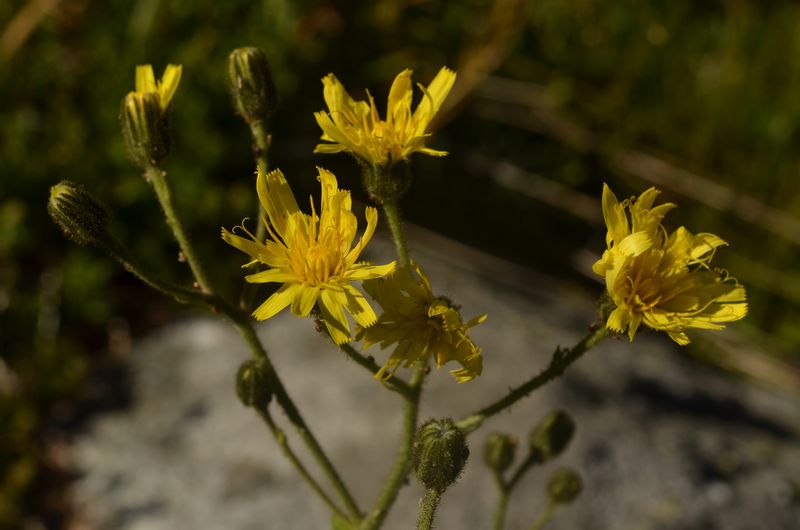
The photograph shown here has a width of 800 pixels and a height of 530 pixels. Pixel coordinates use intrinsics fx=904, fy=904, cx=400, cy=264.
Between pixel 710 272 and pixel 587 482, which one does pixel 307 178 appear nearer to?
pixel 587 482

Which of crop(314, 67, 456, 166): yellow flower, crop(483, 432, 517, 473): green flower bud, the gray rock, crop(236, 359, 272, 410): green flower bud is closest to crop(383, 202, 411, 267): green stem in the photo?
crop(314, 67, 456, 166): yellow flower

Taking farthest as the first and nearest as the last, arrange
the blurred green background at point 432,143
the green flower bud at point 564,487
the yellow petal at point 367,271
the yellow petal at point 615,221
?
the blurred green background at point 432,143, the green flower bud at point 564,487, the yellow petal at point 615,221, the yellow petal at point 367,271

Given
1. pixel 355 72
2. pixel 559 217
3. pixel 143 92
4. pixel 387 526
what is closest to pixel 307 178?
pixel 355 72

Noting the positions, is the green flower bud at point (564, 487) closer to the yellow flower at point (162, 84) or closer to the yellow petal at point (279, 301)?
the yellow petal at point (279, 301)

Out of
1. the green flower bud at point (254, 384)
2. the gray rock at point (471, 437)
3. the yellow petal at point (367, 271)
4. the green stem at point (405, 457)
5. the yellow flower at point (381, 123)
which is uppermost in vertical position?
the yellow flower at point (381, 123)

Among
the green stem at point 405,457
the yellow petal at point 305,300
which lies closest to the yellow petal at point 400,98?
the yellow petal at point 305,300

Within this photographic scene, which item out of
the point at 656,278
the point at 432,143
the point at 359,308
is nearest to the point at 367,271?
the point at 359,308
